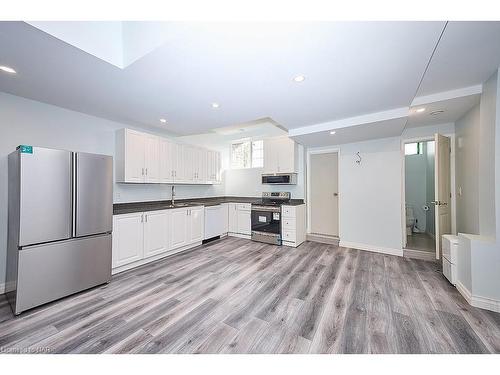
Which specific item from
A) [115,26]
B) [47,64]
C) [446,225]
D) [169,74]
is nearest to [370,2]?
[169,74]

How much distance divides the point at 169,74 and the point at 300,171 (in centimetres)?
350

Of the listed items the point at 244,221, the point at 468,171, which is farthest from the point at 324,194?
the point at 468,171

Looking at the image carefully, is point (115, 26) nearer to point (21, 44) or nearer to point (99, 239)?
point (21, 44)

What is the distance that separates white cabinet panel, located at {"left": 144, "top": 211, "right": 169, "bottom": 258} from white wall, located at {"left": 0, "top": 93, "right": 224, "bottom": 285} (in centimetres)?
69

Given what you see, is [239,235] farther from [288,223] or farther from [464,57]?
[464,57]

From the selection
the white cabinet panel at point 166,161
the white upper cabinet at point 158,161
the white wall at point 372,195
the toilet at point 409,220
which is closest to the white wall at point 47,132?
the white upper cabinet at point 158,161

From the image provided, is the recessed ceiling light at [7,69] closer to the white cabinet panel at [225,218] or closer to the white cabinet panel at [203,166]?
the white cabinet panel at [203,166]

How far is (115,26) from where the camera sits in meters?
1.70

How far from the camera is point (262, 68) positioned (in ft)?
5.73

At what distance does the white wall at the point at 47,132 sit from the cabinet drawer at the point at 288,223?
2957mm

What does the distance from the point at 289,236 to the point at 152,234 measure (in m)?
2.71

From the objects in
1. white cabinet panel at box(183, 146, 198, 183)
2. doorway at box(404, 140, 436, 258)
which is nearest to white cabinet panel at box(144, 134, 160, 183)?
white cabinet panel at box(183, 146, 198, 183)

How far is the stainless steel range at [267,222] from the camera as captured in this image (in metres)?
4.20

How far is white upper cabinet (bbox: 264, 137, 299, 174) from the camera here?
435cm
